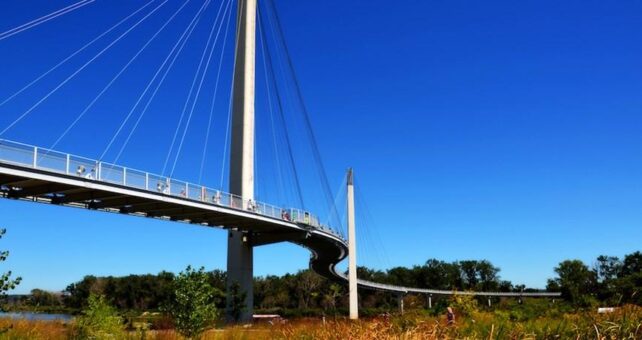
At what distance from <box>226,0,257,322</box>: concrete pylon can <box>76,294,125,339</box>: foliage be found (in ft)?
85.8

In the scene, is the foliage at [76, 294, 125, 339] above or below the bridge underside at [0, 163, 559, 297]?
below

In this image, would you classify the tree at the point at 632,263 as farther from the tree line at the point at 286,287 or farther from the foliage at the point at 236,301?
the foliage at the point at 236,301

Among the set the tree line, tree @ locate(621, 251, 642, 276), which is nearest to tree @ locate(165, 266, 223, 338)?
the tree line

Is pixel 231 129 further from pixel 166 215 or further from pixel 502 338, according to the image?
pixel 502 338

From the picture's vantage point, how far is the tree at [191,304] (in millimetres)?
14820

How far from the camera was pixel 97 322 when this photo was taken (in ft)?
48.0

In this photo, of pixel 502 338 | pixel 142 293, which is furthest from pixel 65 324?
pixel 142 293

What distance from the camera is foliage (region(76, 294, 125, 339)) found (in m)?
13.3

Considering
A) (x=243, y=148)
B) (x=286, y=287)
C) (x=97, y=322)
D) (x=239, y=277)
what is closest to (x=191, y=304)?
(x=97, y=322)

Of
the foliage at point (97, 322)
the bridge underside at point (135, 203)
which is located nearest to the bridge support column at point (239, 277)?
the bridge underside at point (135, 203)

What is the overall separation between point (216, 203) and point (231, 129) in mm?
8940

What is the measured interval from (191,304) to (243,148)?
1158 inches

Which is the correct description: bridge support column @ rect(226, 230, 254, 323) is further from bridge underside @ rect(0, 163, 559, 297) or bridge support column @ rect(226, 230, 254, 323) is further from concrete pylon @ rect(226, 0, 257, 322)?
bridge underside @ rect(0, 163, 559, 297)

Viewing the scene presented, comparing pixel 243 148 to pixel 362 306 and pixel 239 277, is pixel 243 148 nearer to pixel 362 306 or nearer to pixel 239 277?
pixel 239 277
